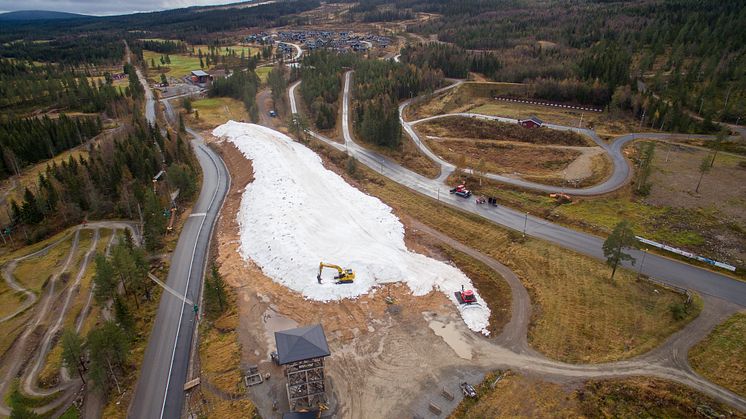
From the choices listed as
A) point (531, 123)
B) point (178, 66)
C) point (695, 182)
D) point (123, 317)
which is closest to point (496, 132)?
point (531, 123)

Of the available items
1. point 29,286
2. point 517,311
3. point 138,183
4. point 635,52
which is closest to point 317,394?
point 517,311

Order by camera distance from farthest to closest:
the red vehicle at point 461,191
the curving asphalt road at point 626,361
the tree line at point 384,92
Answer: the tree line at point 384,92, the red vehicle at point 461,191, the curving asphalt road at point 626,361

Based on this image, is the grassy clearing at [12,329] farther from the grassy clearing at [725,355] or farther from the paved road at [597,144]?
the grassy clearing at [725,355]

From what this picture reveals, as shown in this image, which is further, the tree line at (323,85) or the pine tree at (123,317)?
the tree line at (323,85)

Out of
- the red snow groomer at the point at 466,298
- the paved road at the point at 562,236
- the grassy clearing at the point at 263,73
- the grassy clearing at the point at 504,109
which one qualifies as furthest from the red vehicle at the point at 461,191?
the grassy clearing at the point at 263,73

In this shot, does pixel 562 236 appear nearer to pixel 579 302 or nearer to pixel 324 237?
pixel 579 302

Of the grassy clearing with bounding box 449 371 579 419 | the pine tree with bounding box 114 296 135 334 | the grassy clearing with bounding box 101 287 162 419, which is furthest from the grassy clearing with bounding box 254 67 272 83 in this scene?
the grassy clearing with bounding box 449 371 579 419
